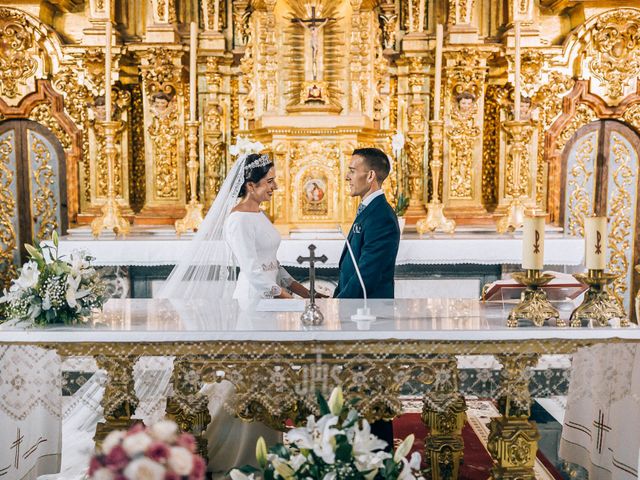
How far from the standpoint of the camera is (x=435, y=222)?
6941 mm

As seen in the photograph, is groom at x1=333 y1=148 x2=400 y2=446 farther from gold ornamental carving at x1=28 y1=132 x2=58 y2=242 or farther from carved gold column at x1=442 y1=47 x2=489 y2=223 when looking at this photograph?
gold ornamental carving at x1=28 y1=132 x2=58 y2=242

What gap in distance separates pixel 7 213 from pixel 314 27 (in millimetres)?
3846

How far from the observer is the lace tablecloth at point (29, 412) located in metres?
3.56

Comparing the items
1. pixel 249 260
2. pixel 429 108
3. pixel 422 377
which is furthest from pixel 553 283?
pixel 429 108

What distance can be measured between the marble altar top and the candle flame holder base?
298cm

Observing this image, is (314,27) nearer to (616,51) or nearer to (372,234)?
(616,51)

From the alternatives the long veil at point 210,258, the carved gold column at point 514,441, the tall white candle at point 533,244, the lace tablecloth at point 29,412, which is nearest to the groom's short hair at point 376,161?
the long veil at point 210,258

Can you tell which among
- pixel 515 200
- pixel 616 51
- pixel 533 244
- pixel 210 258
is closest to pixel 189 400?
pixel 210 258

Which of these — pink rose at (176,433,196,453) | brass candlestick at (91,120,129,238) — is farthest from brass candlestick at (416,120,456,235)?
pink rose at (176,433,196,453)

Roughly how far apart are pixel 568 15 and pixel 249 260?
510cm

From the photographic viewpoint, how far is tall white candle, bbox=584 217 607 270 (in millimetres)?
3527

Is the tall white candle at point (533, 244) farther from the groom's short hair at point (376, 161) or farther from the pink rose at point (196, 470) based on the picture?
the pink rose at point (196, 470)

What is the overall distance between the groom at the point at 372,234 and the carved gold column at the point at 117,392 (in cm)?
152

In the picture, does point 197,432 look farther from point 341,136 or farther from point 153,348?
point 341,136
